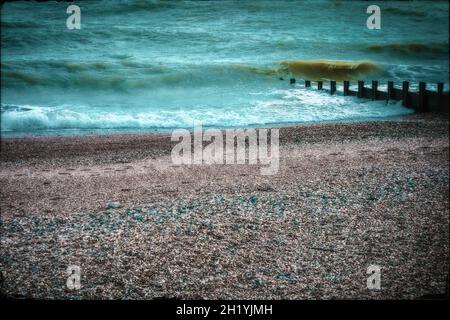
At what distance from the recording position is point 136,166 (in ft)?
28.0

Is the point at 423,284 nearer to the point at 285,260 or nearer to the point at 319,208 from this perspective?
the point at 285,260

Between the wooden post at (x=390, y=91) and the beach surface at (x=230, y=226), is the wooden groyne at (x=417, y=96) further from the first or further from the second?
the beach surface at (x=230, y=226)

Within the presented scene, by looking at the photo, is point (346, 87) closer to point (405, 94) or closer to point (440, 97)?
point (405, 94)

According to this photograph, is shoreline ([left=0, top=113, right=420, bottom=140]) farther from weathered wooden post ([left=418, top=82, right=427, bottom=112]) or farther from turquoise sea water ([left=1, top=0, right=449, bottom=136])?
weathered wooden post ([left=418, top=82, right=427, bottom=112])

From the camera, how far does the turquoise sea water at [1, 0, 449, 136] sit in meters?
14.1

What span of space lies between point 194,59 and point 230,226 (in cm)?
1921

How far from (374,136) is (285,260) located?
6772mm

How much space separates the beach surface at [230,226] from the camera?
409cm

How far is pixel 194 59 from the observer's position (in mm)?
23438

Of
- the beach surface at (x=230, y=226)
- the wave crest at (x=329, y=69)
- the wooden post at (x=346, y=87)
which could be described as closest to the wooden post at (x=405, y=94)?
the wooden post at (x=346, y=87)

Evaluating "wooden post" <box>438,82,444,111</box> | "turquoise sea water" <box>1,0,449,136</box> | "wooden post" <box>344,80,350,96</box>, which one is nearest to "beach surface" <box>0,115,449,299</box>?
"turquoise sea water" <box>1,0,449,136</box>

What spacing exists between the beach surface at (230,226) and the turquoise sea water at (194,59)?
5.27 metres

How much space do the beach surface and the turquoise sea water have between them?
5.27m

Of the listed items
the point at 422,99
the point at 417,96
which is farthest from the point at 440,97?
the point at 417,96
